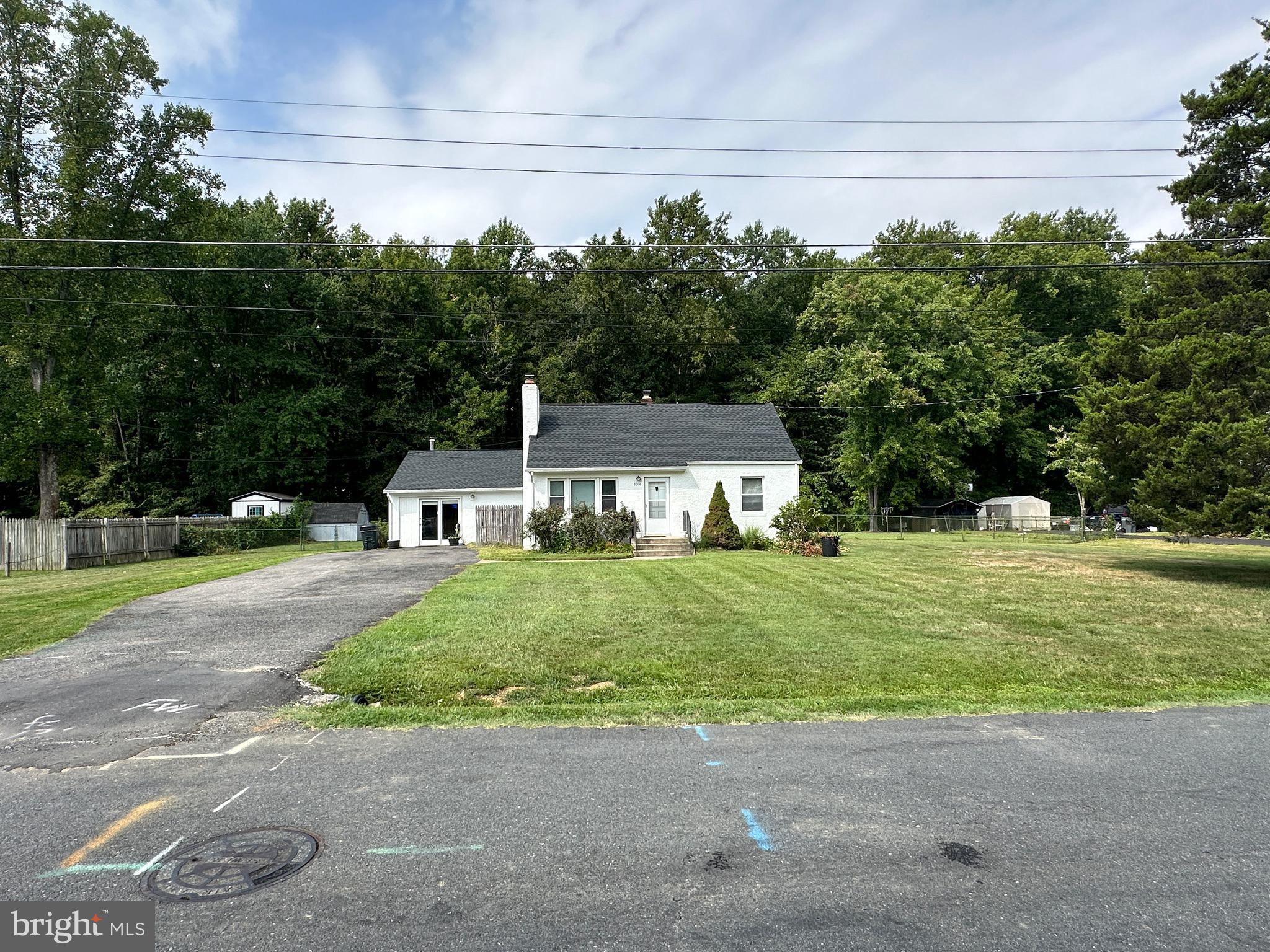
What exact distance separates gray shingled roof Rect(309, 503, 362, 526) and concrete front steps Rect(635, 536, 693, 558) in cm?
2341

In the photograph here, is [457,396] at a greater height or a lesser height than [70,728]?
greater

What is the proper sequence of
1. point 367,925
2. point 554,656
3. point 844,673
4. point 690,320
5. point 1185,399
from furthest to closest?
point 690,320 → point 1185,399 → point 554,656 → point 844,673 → point 367,925

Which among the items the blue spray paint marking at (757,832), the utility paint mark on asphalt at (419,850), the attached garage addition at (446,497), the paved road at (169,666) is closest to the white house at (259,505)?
the attached garage addition at (446,497)

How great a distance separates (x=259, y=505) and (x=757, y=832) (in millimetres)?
38593

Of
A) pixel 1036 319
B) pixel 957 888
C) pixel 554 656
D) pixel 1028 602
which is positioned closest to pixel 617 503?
pixel 1028 602

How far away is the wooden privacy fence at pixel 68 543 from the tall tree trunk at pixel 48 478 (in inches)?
225

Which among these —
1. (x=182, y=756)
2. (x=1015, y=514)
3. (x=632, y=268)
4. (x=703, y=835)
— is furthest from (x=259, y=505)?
(x=1015, y=514)

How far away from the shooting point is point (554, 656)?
7.86m

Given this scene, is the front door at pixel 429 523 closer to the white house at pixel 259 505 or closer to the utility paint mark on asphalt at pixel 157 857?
the white house at pixel 259 505

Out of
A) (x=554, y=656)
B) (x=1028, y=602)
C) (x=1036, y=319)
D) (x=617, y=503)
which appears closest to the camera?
(x=554, y=656)

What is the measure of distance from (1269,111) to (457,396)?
127ft

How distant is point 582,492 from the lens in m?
24.2

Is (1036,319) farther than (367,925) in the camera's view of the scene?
Yes

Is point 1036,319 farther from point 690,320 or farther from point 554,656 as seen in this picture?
point 554,656
